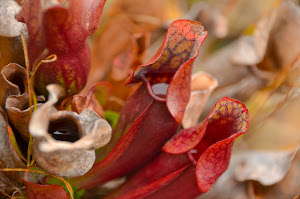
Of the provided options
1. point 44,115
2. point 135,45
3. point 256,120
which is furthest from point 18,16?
point 256,120

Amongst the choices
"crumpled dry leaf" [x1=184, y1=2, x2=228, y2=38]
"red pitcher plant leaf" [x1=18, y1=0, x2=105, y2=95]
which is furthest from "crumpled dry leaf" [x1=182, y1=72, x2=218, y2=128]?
"crumpled dry leaf" [x1=184, y1=2, x2=228, y2=38]

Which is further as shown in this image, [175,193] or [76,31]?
[175,193]

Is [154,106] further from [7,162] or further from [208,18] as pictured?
[208,18]

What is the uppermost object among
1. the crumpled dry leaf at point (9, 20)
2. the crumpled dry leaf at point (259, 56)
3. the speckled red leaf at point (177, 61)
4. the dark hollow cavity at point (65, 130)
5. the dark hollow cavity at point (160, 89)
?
the crumpled dry leaf at point (9, 20)

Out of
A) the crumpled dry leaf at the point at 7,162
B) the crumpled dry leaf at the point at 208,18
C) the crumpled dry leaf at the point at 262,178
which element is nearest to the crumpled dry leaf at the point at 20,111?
the crumpled dry leaf at the point at 7,162

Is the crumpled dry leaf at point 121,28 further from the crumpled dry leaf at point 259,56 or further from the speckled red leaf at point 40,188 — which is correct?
the speckled red leaf at point 40,188

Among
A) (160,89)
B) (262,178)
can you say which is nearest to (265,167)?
(262,178)

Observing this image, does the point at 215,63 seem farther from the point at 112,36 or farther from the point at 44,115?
the point at 44,115
